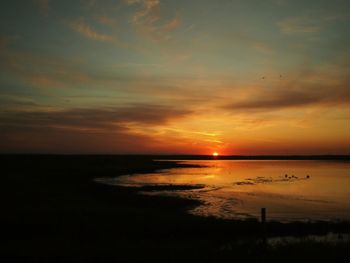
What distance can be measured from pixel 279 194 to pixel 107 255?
37.6 meters

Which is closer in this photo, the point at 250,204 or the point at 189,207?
the point at 189,207

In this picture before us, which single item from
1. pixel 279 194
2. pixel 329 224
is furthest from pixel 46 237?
pixel 279 194

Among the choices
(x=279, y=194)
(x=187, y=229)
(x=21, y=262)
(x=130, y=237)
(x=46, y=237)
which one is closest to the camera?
(x=21, y=262)

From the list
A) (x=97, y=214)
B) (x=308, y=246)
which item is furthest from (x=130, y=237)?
(x=308, y=246)

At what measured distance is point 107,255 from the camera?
48.0 ft

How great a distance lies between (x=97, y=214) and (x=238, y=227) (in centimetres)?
1011

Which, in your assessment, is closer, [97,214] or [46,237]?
[46,237]

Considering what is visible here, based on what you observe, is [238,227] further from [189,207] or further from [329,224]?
[189,207]

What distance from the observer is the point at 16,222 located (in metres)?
22.5

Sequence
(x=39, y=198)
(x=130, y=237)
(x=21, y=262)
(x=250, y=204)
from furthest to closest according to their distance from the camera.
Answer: (x=250, y=204) < (x=39, y=198) < (x=130, y=237) < (x=21, y=262)

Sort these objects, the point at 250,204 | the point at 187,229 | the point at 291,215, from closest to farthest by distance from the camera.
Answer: the point at 187,229
the point at 291,215
the point at 250,204

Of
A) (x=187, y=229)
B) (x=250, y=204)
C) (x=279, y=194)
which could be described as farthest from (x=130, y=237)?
(x=279, y=194)

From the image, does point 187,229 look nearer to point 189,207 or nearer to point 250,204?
point 189,207

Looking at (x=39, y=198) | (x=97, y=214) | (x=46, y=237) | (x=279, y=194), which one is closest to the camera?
(x=46, y=237)
